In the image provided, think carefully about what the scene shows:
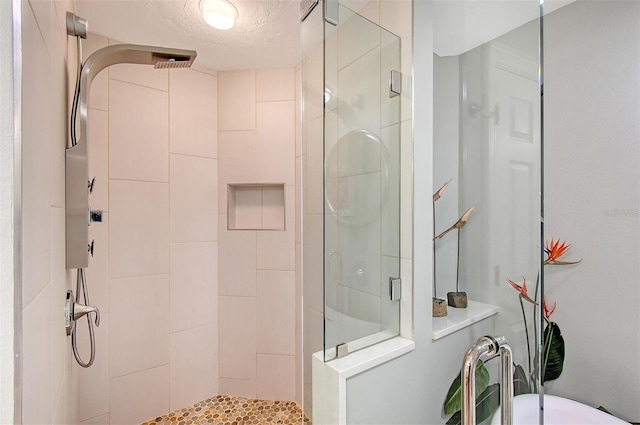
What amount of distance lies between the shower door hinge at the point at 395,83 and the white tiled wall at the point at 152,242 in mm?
1407

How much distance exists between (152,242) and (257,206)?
0.70 m

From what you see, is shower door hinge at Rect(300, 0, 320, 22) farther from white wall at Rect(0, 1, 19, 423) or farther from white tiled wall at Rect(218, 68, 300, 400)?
white tiled wall at Rect(218, 68, 300, 400)

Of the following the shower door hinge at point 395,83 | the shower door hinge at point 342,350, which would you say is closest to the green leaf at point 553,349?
the shower door hinge at point 342,350

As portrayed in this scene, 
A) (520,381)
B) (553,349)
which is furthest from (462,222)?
(553,349)

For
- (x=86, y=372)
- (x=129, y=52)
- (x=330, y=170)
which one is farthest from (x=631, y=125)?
(x=86, y=372)

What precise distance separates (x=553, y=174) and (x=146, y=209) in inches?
86.6

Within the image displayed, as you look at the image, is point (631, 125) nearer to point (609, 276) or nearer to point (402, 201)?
point (609, 276)

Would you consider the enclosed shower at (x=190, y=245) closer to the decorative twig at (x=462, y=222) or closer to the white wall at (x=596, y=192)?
the decorative twig at (x=462, y=222)

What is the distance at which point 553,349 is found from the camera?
1390mm

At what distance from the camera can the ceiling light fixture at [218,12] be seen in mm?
1456

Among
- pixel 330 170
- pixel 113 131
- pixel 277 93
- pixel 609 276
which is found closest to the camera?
pixel 330 170

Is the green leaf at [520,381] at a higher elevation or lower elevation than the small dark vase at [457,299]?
lower

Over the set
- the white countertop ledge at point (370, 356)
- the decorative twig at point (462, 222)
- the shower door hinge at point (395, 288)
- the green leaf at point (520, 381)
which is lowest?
the green leaf at point (520, 381)

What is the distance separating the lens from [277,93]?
7.04ft
